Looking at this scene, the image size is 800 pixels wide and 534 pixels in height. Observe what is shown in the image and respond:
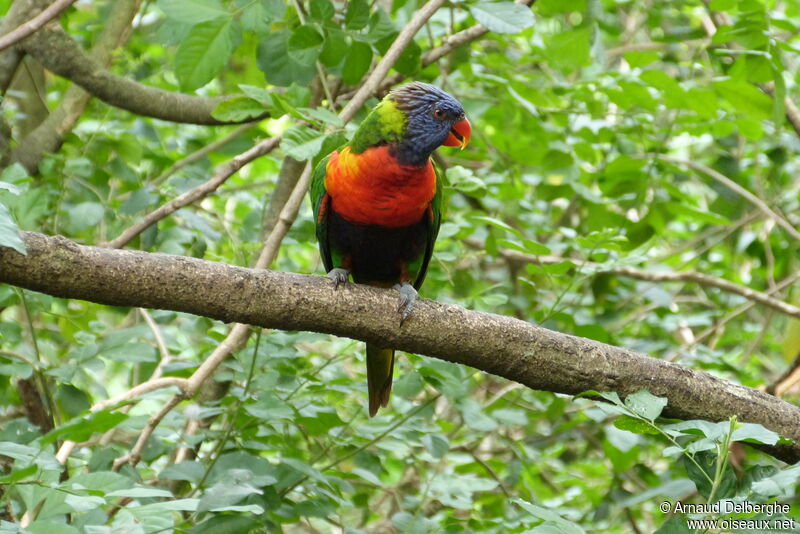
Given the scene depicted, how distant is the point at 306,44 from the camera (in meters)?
2.91

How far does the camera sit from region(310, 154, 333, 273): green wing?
3010 mm

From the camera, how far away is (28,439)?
2.49 meters

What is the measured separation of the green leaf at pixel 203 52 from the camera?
283cm

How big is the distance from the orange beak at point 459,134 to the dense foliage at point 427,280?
0.14 m

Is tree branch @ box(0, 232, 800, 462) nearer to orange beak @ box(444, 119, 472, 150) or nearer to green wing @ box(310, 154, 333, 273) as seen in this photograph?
green wing @ box(310, 154, 333, 273)

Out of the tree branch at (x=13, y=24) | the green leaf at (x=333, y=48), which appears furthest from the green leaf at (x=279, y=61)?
the tree branch at (x=13, y=24)

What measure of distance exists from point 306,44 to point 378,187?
0.58 meters

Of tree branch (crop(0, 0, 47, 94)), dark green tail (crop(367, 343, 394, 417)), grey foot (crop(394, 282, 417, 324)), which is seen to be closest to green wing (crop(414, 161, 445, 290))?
→ dark green tail (crop(367, 343, 394, 417))

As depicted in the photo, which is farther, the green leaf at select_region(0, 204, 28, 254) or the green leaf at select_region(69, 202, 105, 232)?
the green leaf at select_region(69, 202, 105, 232)

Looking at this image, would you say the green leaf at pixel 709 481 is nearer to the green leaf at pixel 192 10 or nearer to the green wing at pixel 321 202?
the green wing at pixel 321 202

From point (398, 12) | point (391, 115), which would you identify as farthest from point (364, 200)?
point (398, 12)

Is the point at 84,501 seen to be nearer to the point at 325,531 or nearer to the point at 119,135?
the point at 119,135

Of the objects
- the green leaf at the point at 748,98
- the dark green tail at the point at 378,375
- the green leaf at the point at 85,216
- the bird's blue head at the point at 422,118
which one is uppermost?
the bird's blue head at the point at 422,118

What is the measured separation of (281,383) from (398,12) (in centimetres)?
168
